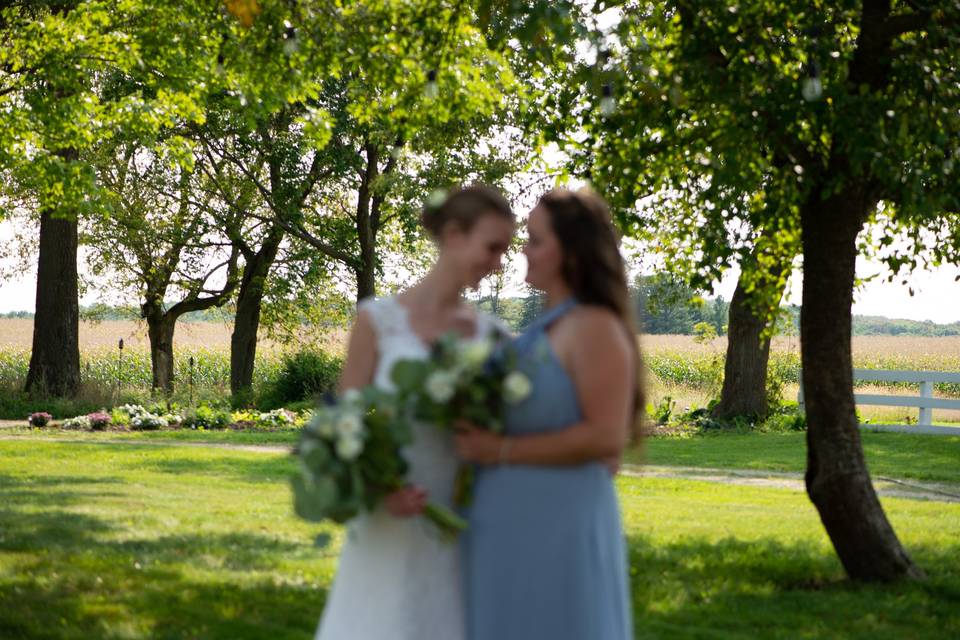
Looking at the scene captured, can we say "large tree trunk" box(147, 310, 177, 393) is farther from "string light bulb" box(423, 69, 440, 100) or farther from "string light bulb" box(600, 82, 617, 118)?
"string light bulb" box(600, 82, 617, 118)

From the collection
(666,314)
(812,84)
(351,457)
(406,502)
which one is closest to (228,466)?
(812,84)

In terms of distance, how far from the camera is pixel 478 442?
3531 millimetres

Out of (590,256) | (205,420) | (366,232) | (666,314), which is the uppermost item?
(666,314)

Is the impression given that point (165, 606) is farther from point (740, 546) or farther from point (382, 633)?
point (740, 546)

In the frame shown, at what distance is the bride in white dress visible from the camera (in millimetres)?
3707

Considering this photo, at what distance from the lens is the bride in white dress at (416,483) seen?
146 inches

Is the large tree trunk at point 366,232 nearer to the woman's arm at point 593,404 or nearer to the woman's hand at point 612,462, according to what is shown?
the woman's hand at point 612,462

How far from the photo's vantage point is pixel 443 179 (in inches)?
967

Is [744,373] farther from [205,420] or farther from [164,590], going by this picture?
[164,590]

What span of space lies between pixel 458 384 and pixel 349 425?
1.09 feet

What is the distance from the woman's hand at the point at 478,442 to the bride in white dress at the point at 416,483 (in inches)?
8.5

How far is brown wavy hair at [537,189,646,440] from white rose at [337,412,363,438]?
2.43ft

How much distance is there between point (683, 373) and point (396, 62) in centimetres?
2806

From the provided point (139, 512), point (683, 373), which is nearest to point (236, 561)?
point (139, 512)
